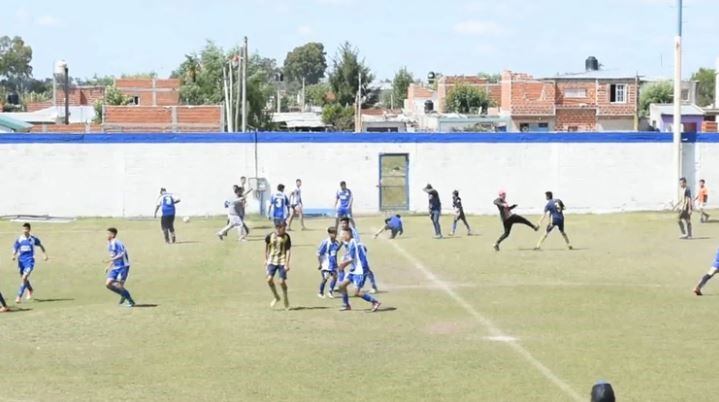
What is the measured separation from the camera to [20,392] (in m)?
15.7

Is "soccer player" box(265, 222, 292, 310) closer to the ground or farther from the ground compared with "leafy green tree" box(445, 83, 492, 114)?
closer to the ground

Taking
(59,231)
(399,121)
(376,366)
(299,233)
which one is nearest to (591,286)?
(376,366)

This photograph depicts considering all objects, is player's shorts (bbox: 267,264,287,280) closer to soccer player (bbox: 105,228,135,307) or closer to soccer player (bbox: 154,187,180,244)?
soccer player (bbox: 105,228,135,307)

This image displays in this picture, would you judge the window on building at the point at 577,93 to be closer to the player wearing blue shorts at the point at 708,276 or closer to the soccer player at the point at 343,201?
the soccer player at the point at 343,201

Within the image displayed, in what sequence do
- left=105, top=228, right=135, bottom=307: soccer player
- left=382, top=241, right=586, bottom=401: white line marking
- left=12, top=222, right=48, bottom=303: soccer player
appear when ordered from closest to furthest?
1. left=382, top=241, right=586, bottom=401: white line marking
2. left=105, top=228, right=135, bottom=307: soccer player
3. left=12, top=222, right=48, bottom=303: soccer player

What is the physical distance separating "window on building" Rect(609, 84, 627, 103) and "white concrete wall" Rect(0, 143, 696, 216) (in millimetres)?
36372

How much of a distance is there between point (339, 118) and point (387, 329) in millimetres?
82473

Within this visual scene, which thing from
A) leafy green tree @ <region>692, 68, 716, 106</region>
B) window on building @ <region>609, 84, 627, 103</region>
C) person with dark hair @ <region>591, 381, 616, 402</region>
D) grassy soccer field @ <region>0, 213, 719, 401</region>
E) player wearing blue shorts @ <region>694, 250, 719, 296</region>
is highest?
leafy green tree @ <region>692, 68, 716, 106</region>

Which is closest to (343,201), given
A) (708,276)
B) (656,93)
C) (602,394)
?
(708,276)

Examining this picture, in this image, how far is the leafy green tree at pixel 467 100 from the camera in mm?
96000

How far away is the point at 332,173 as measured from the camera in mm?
46656

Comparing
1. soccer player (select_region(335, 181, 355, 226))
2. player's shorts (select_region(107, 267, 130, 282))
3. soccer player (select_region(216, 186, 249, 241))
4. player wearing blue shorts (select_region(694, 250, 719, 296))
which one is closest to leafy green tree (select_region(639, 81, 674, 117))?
soccer player (select_region(335, 181, 355, 226))

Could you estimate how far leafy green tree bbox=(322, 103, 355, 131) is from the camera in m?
101

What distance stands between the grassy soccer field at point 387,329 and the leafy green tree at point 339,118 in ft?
218
